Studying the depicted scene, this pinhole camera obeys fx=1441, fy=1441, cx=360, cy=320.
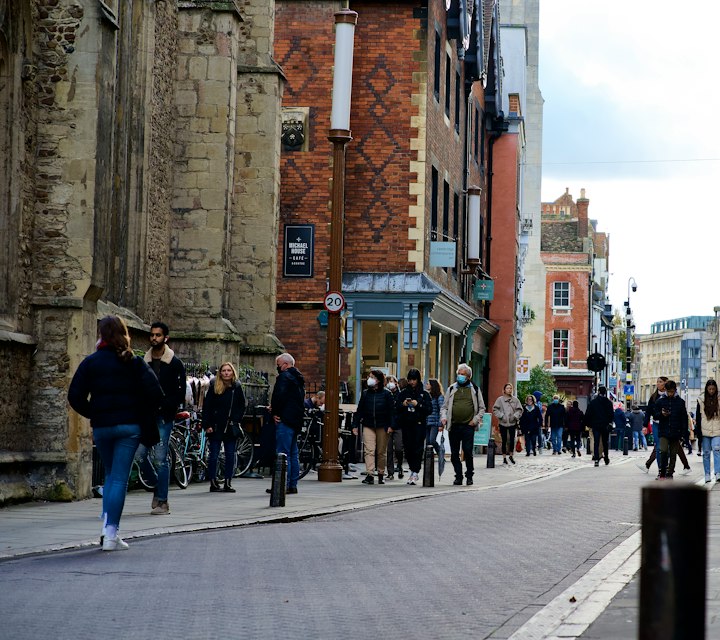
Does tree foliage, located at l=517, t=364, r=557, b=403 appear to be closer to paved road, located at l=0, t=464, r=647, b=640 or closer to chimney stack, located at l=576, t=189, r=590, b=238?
chimney stack, located at l=576, t=189, r=590, b=238

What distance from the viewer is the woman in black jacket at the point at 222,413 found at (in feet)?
57.4

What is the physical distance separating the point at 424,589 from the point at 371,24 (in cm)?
2439

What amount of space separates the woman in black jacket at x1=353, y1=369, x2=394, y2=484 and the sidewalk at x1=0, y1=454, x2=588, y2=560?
0.40 m

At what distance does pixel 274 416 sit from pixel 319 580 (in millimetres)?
8664

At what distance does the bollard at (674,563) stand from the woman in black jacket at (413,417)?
1783 cm

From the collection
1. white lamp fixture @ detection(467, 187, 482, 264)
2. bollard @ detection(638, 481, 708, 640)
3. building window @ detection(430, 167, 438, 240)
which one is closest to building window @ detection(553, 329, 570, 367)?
white lamp fixture @ detection(467, 187, 482, 264)

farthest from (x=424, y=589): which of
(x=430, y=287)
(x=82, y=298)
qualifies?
(x=430, y=287)

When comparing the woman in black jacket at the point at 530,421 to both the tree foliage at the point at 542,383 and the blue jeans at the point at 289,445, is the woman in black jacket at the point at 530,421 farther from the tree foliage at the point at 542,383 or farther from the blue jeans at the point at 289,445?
the tree foliage at the point at 542,383

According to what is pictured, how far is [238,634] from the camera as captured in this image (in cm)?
680

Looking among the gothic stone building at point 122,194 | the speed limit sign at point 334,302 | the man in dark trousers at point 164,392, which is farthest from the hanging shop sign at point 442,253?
the man in dark trousers at point 164,392

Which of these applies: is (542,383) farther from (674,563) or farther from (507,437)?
(674,563)

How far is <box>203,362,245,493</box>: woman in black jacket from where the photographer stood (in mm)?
17500

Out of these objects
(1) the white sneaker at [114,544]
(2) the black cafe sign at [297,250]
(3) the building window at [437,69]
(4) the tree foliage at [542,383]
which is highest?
(3) the building window at [437,69]

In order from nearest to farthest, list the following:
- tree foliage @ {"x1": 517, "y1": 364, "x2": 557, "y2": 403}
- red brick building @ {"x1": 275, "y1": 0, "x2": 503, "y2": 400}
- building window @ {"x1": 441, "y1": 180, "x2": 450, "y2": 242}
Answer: red brick building @ {"x1": 275, "y1": 0, "x2": 503, "y2": 400} < building window @ {"x1": 441, "y1": 180, "x2": 450, "y2": 242} < tree foliage @ {"x1": 517, "y1": 364, "x2": 557, "y2": 403}
